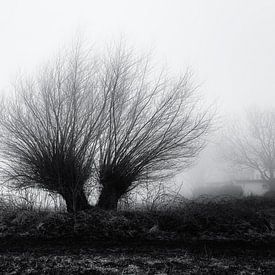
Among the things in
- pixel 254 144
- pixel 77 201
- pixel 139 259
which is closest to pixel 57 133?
pixel 77 201

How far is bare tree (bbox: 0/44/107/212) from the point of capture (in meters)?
9.12

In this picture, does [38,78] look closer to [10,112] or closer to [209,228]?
[10,112]

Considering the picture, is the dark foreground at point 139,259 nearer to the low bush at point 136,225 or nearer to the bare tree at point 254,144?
the low bush at point 136,225

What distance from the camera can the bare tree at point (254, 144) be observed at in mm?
35812

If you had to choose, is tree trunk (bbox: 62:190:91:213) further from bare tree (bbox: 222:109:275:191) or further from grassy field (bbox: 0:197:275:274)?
bare tree (bbox: 222:109:275:191)

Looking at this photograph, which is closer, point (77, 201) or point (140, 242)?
point (140, 242)

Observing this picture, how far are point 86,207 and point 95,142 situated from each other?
6.88ft

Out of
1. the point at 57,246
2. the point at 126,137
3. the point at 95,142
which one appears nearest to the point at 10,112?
the point at 95,142

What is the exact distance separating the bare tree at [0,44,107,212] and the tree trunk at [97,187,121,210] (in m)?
0.56

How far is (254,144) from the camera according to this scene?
126ft

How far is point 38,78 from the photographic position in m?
10.0

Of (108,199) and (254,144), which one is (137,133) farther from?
(254,144)

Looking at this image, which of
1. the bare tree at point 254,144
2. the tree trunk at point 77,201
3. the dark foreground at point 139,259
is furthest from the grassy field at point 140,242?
the bare tree at point 254,144

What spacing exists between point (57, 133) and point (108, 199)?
105 inches
